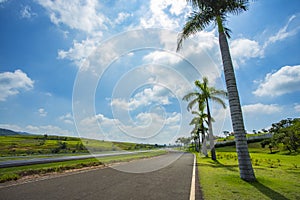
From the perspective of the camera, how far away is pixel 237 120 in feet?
29.3

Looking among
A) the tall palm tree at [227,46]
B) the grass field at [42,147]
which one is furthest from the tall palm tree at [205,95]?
the grass field at [42,147]

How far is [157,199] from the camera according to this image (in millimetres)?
5570

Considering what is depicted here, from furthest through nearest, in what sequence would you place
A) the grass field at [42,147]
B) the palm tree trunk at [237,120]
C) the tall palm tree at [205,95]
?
the grass field at [42,147] → the tall palm tree at [205,95] → the palm tree trunk at [237,120]

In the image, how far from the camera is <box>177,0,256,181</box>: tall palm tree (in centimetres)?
848

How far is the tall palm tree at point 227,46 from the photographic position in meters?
8.48

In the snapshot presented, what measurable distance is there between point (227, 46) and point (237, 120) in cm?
397

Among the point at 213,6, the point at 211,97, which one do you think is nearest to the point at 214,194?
the point at 213,6

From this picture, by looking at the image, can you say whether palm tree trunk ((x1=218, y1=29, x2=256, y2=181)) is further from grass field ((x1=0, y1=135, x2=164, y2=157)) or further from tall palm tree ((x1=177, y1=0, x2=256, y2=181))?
grass field ((x1=0, y1=135, x2=164, y2=157))


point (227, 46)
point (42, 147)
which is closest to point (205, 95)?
point (227, 46)

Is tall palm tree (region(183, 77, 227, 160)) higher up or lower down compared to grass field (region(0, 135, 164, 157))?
higher up

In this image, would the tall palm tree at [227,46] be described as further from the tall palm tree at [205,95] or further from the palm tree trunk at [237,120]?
the tall palm tree at [205,95]

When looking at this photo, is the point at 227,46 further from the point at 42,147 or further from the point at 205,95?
the point at 42,147

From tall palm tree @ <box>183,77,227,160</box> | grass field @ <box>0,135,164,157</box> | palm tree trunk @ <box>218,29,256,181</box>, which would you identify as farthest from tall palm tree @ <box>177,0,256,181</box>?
grass field @ <box>0,135,164,157</box>

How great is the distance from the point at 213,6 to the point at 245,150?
7765 millimetres
